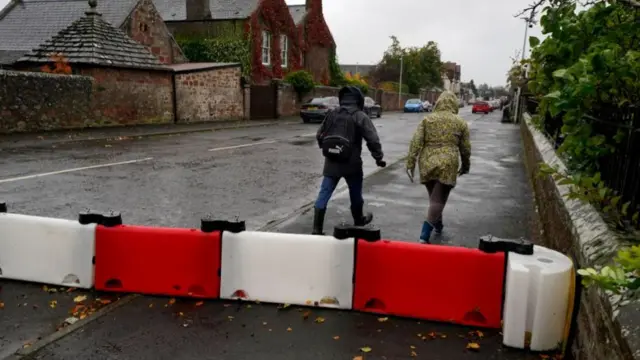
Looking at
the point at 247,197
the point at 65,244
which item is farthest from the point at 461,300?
the point at 247,197

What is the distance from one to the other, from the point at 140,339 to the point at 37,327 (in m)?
0.82

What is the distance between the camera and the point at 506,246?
3752mm

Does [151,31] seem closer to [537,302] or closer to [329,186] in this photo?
[329,186]

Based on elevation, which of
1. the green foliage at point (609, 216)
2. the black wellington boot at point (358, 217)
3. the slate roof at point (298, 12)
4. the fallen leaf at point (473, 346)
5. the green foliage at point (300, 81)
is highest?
the slate roof at point (298, 12)

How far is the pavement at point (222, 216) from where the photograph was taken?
3.51m

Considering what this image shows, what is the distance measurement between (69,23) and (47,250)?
2867 centimetres

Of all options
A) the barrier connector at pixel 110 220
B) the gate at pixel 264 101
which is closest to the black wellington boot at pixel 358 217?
the barrier connector at pixel 110 220

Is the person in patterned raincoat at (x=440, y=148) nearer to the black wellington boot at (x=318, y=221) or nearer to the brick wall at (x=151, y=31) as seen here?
the black wellington boot at (x=318, y=221)

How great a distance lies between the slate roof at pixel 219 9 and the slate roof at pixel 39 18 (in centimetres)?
679

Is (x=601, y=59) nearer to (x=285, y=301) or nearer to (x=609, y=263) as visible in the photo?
(x=609, y=263)

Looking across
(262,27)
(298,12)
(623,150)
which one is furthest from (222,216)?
(298,12)

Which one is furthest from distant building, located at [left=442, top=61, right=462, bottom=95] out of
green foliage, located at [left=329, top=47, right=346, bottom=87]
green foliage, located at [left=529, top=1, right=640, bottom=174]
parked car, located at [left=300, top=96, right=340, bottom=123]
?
green foliage, located at [left=529, top=1, right=640, bottom=174]

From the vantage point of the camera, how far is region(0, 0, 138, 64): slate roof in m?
27.5

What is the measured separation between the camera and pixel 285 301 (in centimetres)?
416
